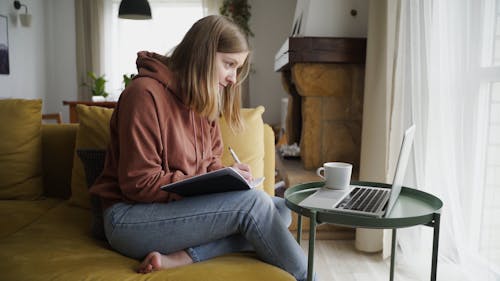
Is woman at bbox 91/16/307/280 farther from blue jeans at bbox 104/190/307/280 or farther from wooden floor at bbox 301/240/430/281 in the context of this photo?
wooden floor at bbox 301/240/430/281

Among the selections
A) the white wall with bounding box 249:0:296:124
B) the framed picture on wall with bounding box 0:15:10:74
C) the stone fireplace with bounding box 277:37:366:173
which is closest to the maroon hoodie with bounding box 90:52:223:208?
the stone fireplace with bounding box 277:37:366:173

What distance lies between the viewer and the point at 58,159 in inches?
73.1

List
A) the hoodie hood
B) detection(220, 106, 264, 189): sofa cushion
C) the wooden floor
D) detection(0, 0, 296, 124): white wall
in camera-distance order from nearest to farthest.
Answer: the hoodie hood < detection(220, 106, 264, 189): sofa cushion < the wooden floor < detection(0, 0, 296, 124): white wall

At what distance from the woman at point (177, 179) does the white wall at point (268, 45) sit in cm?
401

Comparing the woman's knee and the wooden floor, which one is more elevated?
the woman's knee

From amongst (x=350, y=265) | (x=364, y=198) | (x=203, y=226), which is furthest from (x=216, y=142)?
(x=350, y=265)

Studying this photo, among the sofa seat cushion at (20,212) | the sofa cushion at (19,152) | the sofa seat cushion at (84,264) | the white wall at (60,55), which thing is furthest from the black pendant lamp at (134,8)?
the sofa seat cushion at (84,264)

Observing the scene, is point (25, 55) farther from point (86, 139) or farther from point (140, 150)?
point (140, 150)

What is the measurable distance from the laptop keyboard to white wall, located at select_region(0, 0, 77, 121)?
443cm

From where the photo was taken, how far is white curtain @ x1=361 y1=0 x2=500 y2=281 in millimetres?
1801

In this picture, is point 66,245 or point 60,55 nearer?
point 66,245

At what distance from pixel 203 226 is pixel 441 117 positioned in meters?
1.30

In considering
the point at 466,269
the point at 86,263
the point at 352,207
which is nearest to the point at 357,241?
the point at 466,269

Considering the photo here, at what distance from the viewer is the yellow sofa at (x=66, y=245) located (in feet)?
3.59
